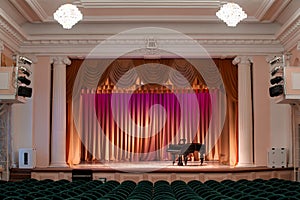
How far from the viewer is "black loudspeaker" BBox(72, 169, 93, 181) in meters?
14.1

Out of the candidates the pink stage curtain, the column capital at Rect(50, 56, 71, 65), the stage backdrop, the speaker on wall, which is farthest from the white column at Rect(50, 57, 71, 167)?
the pink stage curtain

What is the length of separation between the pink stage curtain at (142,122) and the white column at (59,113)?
403cm

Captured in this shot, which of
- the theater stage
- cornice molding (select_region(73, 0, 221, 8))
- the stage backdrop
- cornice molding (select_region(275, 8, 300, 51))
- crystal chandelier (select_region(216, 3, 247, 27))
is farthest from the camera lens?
the stage backdrop

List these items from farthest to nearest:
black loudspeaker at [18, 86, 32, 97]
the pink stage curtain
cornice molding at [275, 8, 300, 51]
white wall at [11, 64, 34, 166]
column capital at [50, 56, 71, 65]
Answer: the pink stage curtain
column capital at [50, 56, 71, 65]
white wall at [11, 64, 34, 166]
cornice molding at [275, 8, 300, 51]
black loudspeaker at [18, 86, 32, 97]

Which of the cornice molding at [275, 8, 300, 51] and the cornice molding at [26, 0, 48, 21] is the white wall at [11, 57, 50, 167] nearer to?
the cornice molding at [26, 0, 48, 21]

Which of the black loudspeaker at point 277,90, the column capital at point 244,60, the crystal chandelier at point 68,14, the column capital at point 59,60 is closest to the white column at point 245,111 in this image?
the column capital at point 244,60

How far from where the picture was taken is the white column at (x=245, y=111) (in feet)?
49.8

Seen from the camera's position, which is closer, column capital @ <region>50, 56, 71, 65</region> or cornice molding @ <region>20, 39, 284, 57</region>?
cornice molding @ <region>20, 39, 284, 57</region>

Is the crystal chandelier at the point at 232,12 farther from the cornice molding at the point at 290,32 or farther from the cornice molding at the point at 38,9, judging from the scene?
the cornice molding at the point at 38,9

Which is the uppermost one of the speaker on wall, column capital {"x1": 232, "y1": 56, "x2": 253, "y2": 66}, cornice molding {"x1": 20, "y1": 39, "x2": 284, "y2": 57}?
cornice molding {"x1": 20, "y1": 39, "x2": 284, "y2": 57}

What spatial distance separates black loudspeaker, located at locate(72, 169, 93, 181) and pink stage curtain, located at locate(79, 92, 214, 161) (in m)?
5.28

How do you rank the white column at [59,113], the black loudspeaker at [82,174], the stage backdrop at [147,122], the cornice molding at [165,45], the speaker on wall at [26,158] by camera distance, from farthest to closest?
the stage backdrop at [147,122] < the cornice molding at [165,45] < the white column at [59,113] < the speaker on wall at [26,158] < the black loudspeaker at [82,174]

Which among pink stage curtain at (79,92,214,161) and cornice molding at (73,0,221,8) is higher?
cornice molding at (73,0,221,8)

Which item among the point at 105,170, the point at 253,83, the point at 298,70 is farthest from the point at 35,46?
the point at 298,70
